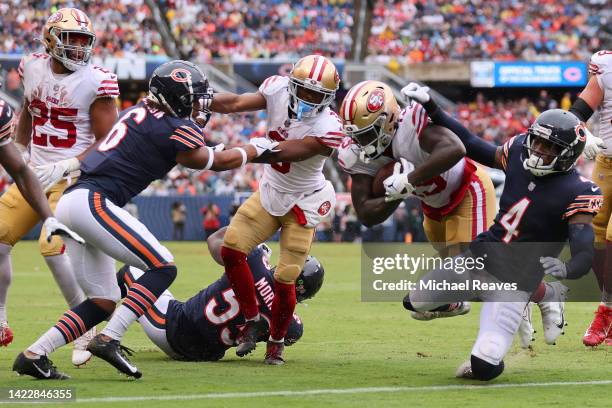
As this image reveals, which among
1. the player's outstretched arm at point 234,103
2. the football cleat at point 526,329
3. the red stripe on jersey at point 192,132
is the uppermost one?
the red stripe on jersey at point 192,132

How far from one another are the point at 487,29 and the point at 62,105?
24465mm

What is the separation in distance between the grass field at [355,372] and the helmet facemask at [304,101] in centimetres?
168

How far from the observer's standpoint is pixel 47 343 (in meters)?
6.03

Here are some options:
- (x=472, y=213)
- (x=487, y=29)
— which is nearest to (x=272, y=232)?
(x=472, y=213)

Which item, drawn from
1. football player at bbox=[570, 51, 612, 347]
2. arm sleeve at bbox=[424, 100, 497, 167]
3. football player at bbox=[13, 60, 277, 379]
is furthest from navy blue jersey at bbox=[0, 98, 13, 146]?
football player at bbox=[570, 51, 612, 347]

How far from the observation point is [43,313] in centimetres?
990

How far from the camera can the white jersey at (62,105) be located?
7340 mm

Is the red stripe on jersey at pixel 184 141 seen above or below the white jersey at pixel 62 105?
above

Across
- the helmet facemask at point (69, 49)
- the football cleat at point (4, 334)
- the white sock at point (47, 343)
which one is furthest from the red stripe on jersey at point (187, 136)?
the football cleat at point (4, 334)

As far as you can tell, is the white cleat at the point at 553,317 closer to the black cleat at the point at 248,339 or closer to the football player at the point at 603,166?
the football player at the point at 603,166

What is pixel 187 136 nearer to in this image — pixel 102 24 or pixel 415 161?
pixel 415 161

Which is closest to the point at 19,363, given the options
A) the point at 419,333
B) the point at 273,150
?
the point at 273,150

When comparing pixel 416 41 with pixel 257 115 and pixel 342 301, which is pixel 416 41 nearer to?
pixel 257 115

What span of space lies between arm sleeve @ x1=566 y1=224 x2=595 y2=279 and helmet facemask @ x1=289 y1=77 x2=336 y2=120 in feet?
6.70
